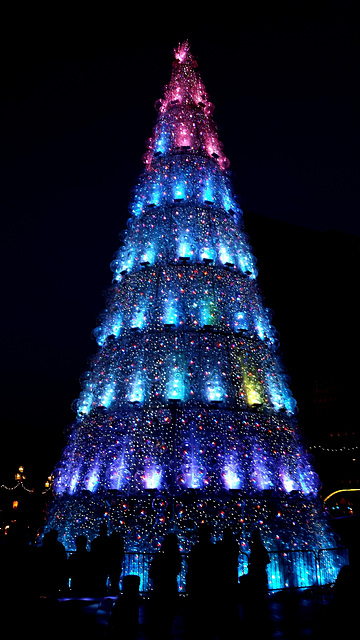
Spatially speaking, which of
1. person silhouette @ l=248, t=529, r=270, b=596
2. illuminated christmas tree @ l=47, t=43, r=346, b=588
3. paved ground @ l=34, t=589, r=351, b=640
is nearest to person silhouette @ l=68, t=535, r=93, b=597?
paved ground @ l=34, t=589, r=351, b=640

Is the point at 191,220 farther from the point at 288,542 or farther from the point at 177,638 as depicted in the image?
the point at 177,638

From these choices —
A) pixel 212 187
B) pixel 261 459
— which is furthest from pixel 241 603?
pixel 212 187

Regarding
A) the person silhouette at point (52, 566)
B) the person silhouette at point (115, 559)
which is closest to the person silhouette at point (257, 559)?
the person silhouette at point (115, 559)

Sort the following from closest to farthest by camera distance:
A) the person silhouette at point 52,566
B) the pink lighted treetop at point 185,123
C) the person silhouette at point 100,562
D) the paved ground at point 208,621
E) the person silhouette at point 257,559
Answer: the paved ground at point 208,621
the person silhouette at point 52,566
the person silhouette at point 100,562
the person silhouette at point 257,559
the pink lighted treetop at point 185,123

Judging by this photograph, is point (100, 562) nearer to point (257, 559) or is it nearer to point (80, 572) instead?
point (80, 572)

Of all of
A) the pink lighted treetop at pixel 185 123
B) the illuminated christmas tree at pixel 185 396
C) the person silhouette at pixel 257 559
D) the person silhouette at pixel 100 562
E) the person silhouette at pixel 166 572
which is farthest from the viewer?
the pink lighted treetop at pixel 185 123

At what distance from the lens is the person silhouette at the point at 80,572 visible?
26.2 ft

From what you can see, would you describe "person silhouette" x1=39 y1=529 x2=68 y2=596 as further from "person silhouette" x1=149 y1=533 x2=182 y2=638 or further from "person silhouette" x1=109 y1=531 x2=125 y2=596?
"person silhouette" x1=149 y1=533 x2=182 y2=638

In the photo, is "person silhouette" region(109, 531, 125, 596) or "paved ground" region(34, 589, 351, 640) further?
"person silhouette" region(109, 531, 125, 596)

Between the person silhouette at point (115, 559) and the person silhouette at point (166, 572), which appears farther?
the person silhouette at point (115, 559)

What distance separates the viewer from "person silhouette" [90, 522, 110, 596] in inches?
312

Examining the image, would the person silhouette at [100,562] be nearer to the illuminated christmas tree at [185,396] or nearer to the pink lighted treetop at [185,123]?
the illuminated christmas tree at [185,396]

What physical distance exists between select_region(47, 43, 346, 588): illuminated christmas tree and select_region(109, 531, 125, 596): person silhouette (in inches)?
27.7

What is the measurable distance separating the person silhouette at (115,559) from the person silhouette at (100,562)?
67mm
